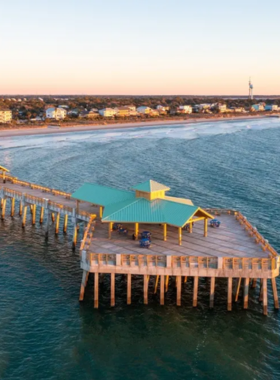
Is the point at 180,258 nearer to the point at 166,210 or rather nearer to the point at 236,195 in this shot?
the point at 166,210

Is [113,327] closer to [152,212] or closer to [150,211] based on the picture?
[152,212]

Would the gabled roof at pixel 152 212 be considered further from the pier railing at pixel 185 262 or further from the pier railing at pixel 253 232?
the pier railing at pixel 253 232

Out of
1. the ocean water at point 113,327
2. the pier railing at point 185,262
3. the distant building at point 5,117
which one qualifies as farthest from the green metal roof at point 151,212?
the distant building at point 5,117

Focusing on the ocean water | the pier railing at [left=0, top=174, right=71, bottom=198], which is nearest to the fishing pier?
the ocean water

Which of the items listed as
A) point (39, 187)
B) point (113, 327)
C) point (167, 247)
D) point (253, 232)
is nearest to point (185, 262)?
point (167, 247)

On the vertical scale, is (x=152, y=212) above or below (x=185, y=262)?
above

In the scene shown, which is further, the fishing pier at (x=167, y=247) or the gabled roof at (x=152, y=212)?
the gabled roof at (x=152, y=212)

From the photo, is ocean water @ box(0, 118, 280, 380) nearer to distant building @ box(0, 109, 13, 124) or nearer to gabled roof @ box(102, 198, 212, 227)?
gabled roof @ box(102, 198, 212, 227)

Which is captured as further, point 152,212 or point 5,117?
point 5,117
